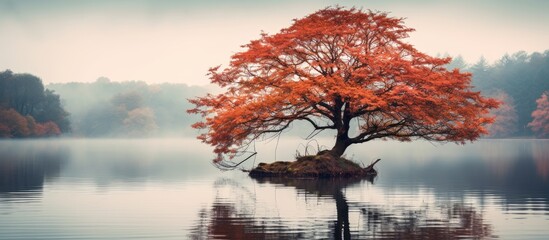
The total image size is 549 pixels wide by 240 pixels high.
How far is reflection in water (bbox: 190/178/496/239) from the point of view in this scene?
16.9 metres

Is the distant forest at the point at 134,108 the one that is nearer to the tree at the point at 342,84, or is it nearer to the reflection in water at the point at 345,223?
the tree at the point at 342,84

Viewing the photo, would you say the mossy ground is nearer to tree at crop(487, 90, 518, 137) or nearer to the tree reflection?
the tree reflection

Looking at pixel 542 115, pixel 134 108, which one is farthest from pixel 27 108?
pixel 542 115

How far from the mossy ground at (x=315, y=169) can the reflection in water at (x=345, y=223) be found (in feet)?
35.6

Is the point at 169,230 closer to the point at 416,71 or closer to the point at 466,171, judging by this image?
the point at 416,71

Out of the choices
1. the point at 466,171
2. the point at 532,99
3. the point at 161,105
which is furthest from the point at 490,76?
the point at 466,171

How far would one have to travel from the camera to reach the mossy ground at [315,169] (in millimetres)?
36281

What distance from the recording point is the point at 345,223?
18.7m

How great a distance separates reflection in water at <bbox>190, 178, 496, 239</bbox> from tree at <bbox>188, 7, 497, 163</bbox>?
10.6 metres

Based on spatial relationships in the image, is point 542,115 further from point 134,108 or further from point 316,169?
point 316,169

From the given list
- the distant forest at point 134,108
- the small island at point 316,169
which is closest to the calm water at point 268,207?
the small island at point 316,169

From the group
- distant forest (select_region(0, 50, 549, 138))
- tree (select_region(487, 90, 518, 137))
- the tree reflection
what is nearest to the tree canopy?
distant forest (select_region(0, 50, 549, 138))

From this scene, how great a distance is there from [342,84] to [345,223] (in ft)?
54.5

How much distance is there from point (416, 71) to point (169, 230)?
20659 millimetres
